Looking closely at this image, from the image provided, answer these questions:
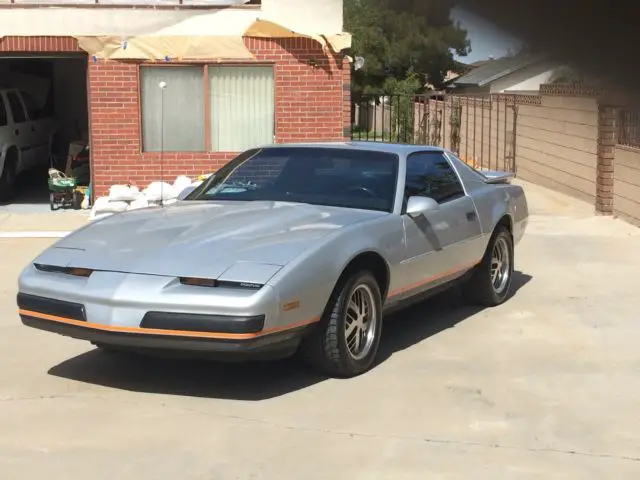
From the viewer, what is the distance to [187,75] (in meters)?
12.4

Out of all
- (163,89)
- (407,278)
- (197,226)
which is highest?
(163,89)

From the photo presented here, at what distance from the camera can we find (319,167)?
6.24m

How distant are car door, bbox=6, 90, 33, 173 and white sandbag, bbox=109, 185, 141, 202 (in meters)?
3.11

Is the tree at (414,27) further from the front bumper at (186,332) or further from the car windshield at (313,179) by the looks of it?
the car windshield at (313,179)

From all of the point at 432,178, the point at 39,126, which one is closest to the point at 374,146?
the point at 432,178

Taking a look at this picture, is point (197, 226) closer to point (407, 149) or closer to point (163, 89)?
point (407, 149)

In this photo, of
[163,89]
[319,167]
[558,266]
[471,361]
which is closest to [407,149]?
[319,167]

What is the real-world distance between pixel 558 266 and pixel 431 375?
424 cm

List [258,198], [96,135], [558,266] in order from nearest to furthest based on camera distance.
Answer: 1. [258,198]
2. [558,266]
3. [96,135]

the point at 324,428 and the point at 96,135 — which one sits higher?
the point at 96,135

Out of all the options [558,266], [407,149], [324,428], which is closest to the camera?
[324,428]

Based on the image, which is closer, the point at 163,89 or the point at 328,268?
the point at 328,268

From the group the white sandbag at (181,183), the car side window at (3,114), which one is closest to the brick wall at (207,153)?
the white sandbag at (181,183)

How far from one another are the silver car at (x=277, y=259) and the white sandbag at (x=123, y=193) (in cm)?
530
